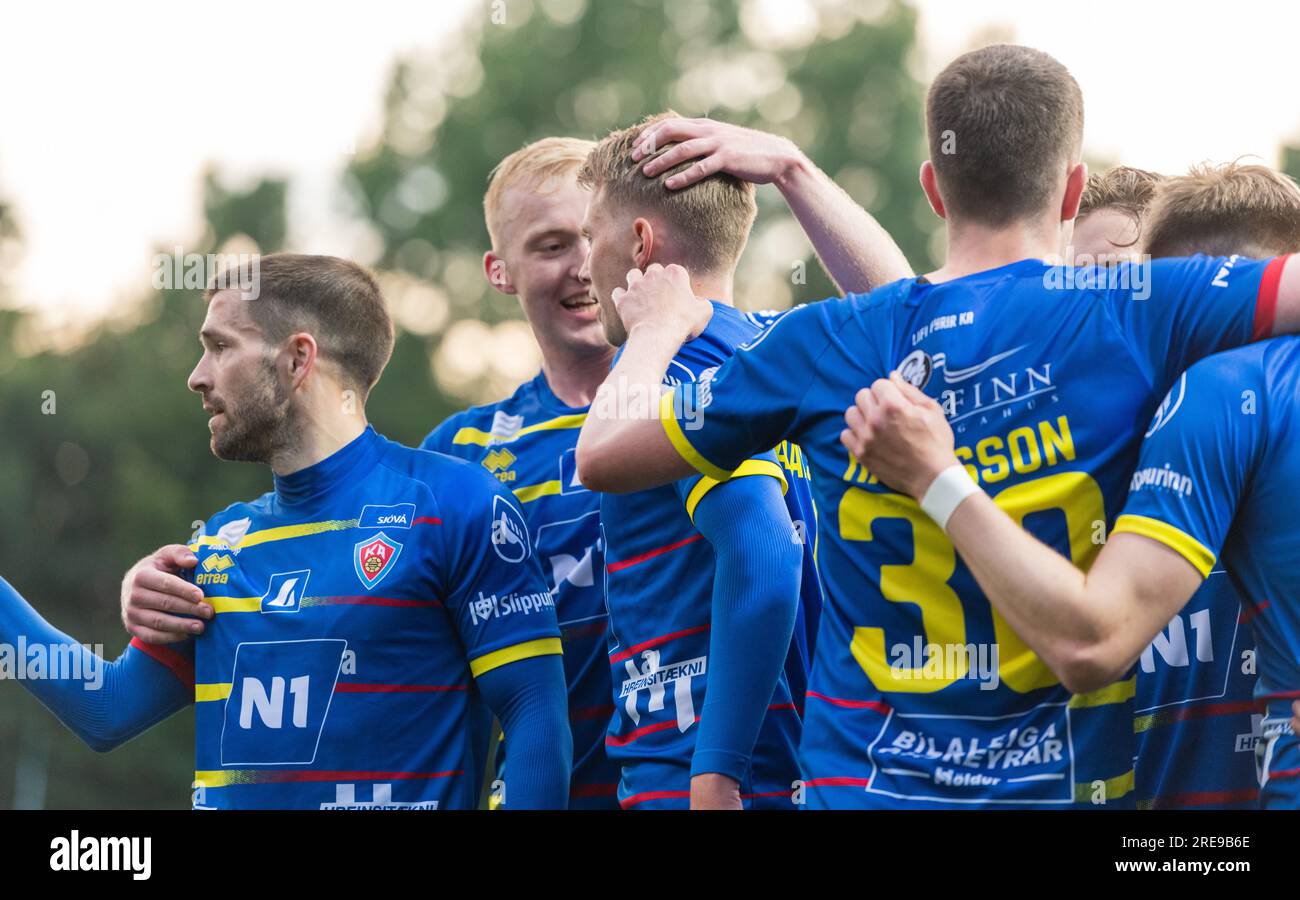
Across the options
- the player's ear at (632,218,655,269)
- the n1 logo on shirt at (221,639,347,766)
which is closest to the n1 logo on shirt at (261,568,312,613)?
the n1 logo on shirt at (221,639,347,766)

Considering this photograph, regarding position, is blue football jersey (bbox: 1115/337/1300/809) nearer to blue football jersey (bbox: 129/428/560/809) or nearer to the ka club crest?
blue football jersey (bbox: 129/428/560/809)

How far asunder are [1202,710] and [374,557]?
7.62 feet

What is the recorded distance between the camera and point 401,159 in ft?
106

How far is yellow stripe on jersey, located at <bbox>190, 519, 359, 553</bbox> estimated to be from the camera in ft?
15.3

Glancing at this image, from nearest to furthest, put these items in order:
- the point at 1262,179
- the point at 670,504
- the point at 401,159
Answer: the point at 1262,179 < the point at 670,504 < the point at 401,159

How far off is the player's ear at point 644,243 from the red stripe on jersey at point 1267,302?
170cm

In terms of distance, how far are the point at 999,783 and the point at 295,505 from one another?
97.1 inches

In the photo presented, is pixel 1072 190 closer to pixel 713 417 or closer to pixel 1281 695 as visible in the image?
pixel 713 417

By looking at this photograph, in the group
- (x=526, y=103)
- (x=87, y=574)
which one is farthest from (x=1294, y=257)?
(x=526, y=103)

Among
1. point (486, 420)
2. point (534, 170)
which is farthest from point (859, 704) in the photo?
point (534, 170)

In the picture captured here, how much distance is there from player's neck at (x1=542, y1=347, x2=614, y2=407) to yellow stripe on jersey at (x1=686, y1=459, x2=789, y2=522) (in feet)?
5.08

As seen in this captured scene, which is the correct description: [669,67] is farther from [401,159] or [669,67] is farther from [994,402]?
[994,402]
